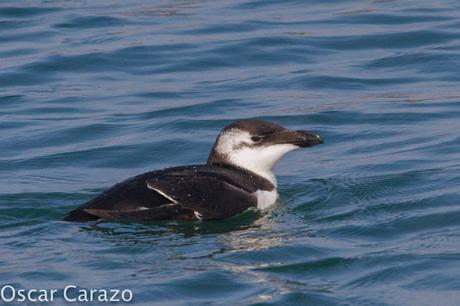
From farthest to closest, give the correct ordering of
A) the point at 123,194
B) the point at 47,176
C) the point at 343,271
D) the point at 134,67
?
Result: the point at 134,67 → the point at 47,176 → the point at 123,194 → the point at 343,271

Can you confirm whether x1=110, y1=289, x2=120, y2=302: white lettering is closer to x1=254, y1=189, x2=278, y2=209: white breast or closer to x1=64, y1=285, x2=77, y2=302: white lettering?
x1=64, y1=285, x2=77, y2=302: white lettering

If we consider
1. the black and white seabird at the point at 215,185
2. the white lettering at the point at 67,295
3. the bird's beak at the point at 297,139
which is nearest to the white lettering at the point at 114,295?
the white lettering at the point at 67,295

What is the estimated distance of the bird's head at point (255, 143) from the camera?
1034cm

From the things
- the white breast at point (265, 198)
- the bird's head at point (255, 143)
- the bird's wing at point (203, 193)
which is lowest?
the white breast at point (265, 198)

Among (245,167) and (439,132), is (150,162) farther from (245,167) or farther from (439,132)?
(439,132)

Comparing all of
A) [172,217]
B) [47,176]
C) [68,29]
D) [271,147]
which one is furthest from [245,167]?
[68,29]

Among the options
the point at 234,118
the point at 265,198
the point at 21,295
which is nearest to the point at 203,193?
the point at 265,198

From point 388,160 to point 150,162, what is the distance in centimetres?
195

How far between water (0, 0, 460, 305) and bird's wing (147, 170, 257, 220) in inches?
4.0

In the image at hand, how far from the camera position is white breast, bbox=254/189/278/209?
1002cm

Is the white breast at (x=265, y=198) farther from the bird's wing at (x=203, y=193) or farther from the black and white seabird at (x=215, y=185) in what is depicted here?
the bird's wing at (x=203, y=193)

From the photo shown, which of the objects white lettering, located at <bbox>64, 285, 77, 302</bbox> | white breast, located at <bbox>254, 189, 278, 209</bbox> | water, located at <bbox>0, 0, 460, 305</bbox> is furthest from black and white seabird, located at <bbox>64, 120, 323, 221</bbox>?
white lettering, located at <bbox>64, 285, 77, 302</bbox>

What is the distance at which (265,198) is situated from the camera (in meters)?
10.1

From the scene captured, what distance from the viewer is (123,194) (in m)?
9.45
